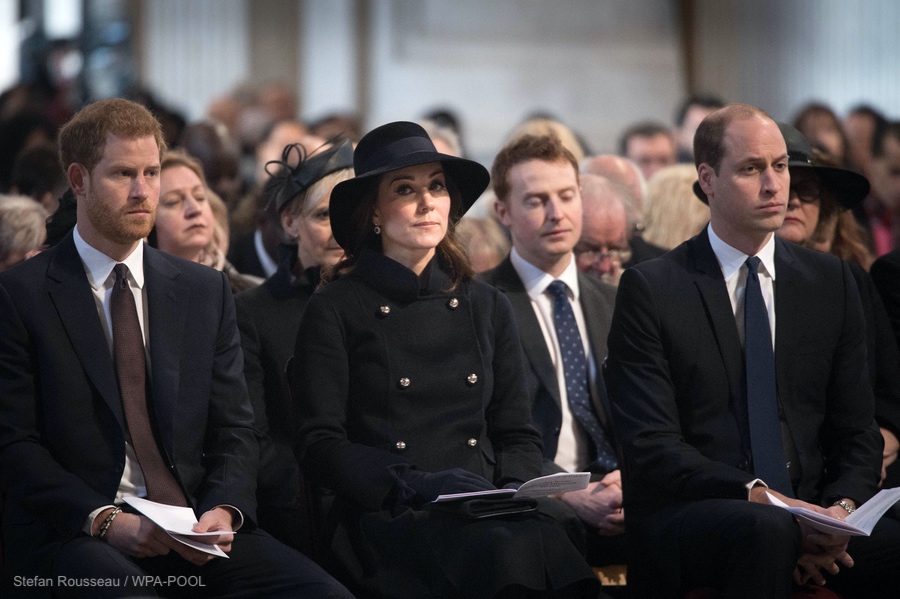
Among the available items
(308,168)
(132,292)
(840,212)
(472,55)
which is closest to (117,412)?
(132,292)

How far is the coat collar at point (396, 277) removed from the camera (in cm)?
402

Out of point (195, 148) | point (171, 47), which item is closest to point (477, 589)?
point (195, 148)

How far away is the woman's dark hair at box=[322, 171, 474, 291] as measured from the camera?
411 centimetres

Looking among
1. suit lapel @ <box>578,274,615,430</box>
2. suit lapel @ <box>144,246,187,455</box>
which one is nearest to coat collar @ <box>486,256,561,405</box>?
suit lapel @ <box>578,274,615,430</box>

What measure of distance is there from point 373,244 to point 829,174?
181 centimetres

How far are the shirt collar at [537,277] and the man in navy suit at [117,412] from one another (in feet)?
4.84

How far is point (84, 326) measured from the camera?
3.58 metres

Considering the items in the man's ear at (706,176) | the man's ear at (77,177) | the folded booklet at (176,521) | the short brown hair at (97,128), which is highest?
the short brown hair at (97,128)

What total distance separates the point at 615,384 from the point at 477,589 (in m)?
0.88

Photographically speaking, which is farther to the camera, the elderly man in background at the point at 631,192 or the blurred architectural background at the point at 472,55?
the blurred architectural background at the point at 472,55

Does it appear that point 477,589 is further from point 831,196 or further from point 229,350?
point 831,196

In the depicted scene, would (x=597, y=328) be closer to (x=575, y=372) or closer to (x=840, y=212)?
(x=575, y=372)

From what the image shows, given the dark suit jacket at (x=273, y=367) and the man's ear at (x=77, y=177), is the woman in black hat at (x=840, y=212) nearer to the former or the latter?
the dark suit jacket at (x=273, y=367)

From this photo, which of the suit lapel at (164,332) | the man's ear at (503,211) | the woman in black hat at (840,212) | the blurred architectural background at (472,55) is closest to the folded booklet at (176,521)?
the suit lapel at (164,332)
